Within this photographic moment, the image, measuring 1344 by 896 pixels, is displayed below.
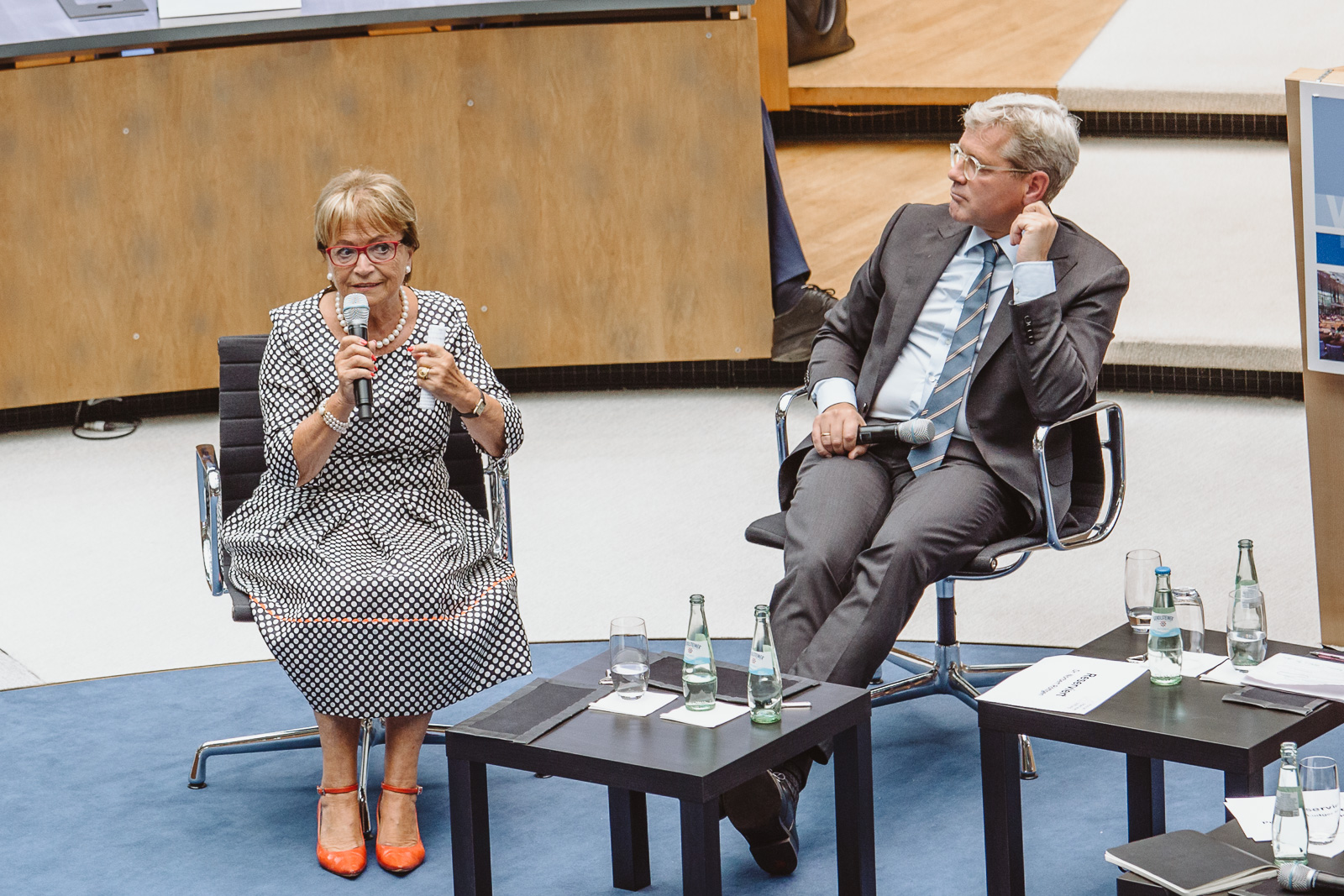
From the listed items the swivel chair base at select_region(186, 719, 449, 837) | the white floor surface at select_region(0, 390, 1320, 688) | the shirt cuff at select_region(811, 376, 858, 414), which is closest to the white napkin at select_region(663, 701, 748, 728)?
the swivel chair base at select_region(186, 719, 449, 837)

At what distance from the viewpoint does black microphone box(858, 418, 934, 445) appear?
126 inches

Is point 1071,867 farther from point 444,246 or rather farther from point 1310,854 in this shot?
point 444,246

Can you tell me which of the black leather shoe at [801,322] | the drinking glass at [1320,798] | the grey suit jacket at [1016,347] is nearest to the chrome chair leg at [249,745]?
the grey suit jacket at [1016,347]

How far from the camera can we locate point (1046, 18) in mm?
6945

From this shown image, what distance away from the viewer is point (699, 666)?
8.00 ft

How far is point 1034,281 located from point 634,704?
1.16 meters

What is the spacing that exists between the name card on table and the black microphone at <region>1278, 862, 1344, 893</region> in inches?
20.8

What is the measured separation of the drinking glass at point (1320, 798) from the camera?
6.59 feet

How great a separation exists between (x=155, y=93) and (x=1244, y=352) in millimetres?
3543

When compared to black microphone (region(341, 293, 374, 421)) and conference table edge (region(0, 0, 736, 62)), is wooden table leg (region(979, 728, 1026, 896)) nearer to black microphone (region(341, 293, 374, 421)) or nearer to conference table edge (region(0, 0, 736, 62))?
black microphone (region(341, 293, 374, 421))

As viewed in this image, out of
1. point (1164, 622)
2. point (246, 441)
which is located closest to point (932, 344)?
point (1164, 622)

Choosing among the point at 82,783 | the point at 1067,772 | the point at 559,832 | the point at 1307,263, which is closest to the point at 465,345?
the point at 559,832

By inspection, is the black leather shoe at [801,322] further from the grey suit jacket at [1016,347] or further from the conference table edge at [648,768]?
the conference table edge at [648,768]

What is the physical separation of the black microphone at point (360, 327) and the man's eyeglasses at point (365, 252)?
0.20 ft
